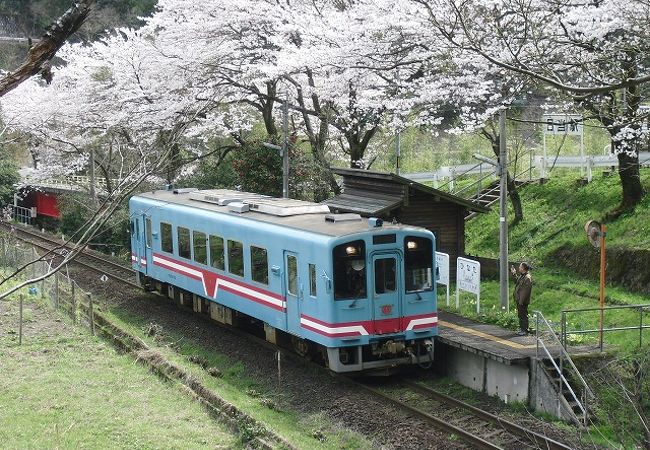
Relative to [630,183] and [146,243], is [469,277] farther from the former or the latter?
[146,243]

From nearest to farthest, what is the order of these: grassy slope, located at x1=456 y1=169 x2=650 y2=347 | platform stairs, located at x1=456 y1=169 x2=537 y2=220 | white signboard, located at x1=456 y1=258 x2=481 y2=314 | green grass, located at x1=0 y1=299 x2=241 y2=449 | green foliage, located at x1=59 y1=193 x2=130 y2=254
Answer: green grass, located at x1=0 y1=299 x2=241 y2=449 → white signboard, located at x1=456 y1=258 x2=481 y2=314 → grassy slope, located at x1=456 y1=169 x2=650 y2=347 → platform stairs, located at x1=456 y1=169 x2=537 y2=220 → green foliage, located at x1=59 y1=193 x2=130 y2=254

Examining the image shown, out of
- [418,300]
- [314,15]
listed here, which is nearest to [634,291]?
[418,300]

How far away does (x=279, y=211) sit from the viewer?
46.6 feet

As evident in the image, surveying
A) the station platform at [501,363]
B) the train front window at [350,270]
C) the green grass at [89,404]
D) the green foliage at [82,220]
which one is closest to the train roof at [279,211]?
the train front window at [350,270]

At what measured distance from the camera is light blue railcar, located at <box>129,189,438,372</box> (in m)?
12.1

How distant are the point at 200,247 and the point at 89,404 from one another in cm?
528

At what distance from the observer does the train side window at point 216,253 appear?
604 inches

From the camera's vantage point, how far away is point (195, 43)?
22000 mm

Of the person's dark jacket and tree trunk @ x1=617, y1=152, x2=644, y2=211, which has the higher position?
tree trunk @ x1=617, y1=152, x2=644, y2=211

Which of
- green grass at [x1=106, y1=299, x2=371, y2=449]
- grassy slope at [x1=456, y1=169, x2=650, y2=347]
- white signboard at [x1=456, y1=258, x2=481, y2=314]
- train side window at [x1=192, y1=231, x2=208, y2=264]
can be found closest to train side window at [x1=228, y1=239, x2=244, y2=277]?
train side window at [x1=192, y1=231, x2=208, y2=264]

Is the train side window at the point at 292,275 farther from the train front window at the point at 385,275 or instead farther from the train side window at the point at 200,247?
the train side window at the point at 200,247

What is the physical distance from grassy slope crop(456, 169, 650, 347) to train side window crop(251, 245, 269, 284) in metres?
3.78

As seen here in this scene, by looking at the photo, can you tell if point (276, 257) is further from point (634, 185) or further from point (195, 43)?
point (195, 43)

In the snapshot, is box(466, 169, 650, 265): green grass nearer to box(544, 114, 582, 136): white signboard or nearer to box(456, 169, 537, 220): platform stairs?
box(456, 169, 537, 220): platform stairs
